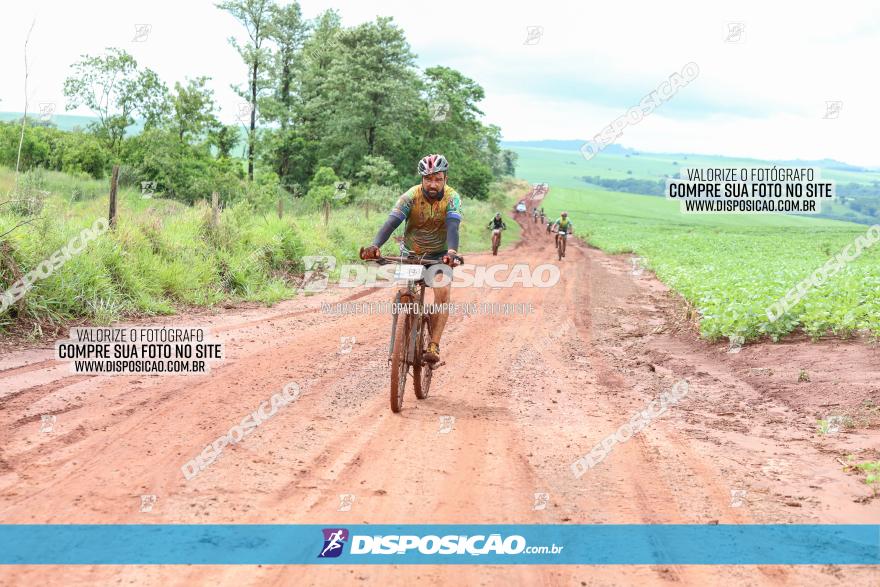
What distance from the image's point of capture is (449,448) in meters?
6.50

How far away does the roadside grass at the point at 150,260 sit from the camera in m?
10.4

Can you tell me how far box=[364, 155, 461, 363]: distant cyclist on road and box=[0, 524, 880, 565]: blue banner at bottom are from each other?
3389mm

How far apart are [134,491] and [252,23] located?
5277 cm

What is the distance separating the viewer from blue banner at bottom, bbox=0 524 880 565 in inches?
167

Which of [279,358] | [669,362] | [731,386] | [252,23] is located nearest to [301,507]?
[279,358]

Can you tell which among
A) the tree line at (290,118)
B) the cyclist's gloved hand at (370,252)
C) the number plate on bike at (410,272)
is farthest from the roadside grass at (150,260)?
the tree line at (290,118)

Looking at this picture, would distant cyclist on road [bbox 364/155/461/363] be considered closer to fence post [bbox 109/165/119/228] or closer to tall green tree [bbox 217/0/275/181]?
fence post [bbox 109/165/119/228]

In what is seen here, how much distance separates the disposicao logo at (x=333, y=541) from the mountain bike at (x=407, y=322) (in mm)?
2779

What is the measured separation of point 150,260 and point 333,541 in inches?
381

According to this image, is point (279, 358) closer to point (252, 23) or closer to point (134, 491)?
point (134, 491)

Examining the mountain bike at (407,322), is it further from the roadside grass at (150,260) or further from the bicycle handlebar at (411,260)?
the roadside grass at (150,260)

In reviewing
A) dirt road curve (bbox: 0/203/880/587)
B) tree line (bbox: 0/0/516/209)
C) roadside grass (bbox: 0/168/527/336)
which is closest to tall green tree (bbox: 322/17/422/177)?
tree line (bbox: 0/0/516/209)

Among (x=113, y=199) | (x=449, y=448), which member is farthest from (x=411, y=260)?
(x=113, y=199)

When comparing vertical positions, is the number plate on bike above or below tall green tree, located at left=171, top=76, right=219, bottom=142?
below
